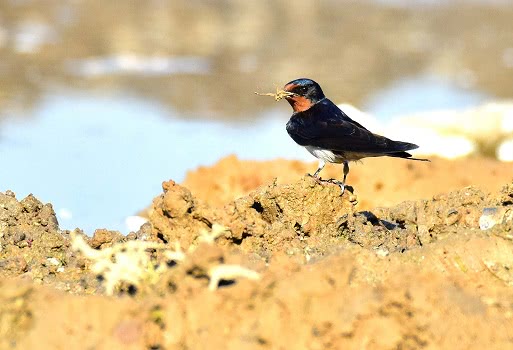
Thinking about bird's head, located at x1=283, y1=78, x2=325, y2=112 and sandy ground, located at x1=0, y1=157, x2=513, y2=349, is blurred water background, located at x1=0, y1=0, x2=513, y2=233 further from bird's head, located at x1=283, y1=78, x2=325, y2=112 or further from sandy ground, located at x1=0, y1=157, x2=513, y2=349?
sandy ground, located at x1=0, y1=157, x2=513, y2=349

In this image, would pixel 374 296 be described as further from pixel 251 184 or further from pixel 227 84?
pixel 227 84

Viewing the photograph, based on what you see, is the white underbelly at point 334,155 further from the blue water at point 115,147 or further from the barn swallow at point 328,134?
the blue water at point 115,147

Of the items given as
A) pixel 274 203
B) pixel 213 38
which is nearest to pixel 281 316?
pixel 274 203

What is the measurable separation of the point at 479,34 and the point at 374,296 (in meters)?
18.1

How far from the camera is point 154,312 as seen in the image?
309 centimetres

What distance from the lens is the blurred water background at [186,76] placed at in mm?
9961

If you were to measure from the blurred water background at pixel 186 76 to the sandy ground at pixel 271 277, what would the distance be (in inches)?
104

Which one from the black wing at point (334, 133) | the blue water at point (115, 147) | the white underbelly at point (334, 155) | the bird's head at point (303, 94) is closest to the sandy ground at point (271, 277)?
the black wing at point (334, 133)

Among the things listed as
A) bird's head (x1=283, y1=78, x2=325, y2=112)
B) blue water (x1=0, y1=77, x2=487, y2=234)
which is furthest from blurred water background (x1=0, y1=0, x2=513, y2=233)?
bird's head (x1=283, y1=78, x2=325, y2=112)

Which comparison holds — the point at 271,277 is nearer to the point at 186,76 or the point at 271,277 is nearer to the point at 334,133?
the point at 334,133

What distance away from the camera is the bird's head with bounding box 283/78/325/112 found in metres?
5.96

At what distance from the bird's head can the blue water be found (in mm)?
1796

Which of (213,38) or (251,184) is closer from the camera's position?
(251,184)

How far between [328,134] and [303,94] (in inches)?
16.0
